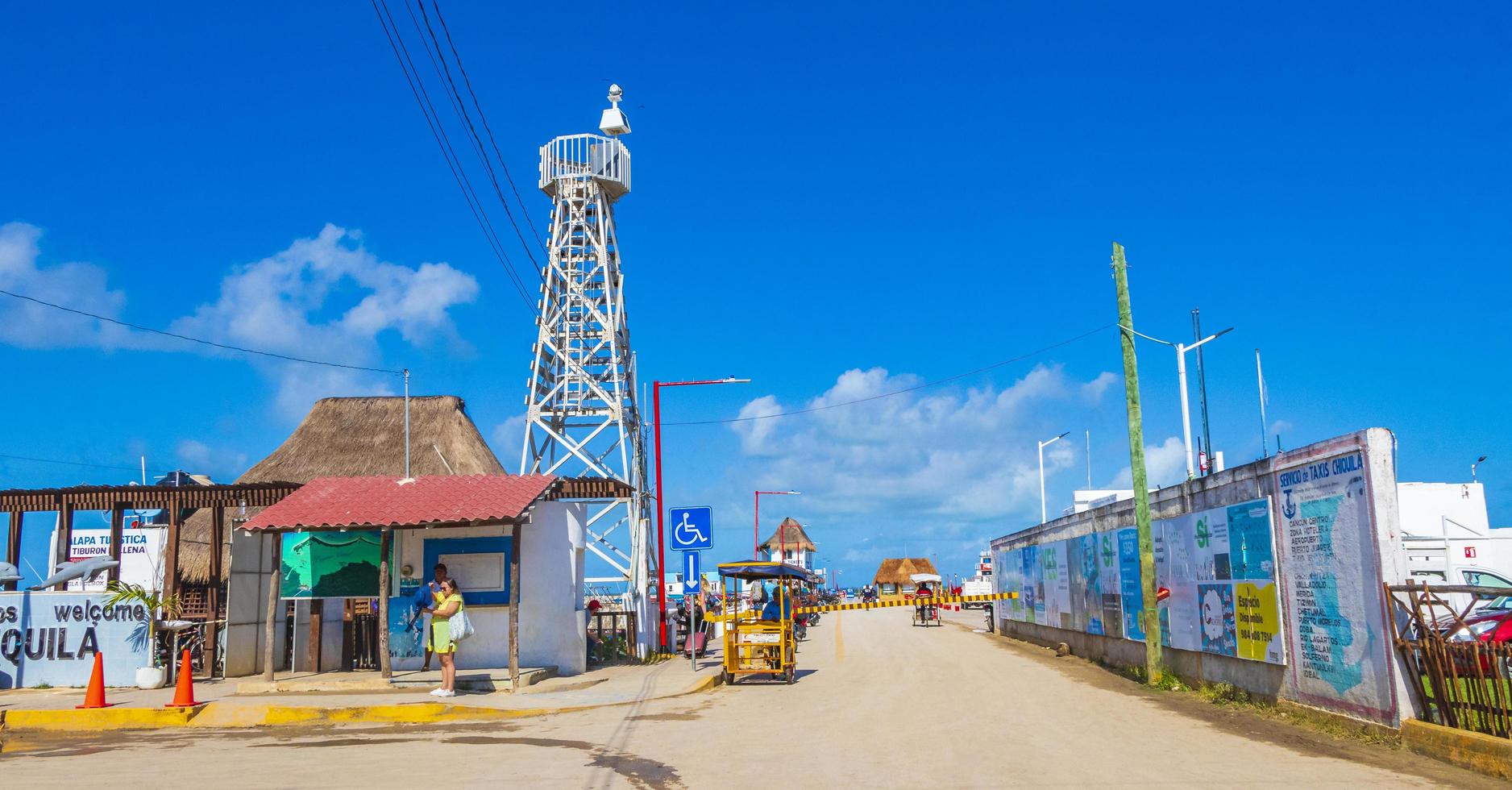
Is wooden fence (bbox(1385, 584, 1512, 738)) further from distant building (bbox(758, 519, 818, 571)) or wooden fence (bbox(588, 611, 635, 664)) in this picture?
distant building (bbox(758, 519, 818, 571))

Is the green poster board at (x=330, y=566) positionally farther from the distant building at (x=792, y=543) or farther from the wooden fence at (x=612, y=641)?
the distant building at (x=792, y=543)

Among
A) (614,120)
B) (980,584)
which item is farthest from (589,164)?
(980,584)

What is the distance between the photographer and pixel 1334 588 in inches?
514

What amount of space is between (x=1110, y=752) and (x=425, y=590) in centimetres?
1083

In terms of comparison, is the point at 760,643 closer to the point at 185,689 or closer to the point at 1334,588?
the point at 185,689

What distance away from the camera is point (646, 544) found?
26.9 m

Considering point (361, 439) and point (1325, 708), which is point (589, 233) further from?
point (1325, 708)

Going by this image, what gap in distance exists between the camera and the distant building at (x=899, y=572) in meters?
99.8

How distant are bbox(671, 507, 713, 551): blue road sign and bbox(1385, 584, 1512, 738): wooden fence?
13.9 meters

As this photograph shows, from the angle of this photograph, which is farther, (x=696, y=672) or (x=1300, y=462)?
(x=696, y=672)

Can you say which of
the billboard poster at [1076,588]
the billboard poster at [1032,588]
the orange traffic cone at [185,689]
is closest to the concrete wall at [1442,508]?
the billboard poster at [1032,588]

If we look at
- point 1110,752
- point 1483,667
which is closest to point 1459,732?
point 1483,667

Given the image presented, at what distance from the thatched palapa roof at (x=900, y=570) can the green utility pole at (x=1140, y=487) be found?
82.0 m

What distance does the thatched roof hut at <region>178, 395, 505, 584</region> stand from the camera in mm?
33094
